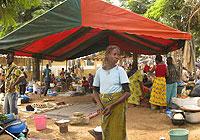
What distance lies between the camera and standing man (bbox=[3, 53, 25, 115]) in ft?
14.0

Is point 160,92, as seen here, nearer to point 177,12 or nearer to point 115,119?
point 115,119

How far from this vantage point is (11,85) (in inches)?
170

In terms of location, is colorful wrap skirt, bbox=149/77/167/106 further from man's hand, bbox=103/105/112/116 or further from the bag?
man's hand, bbox=103/105/112/116

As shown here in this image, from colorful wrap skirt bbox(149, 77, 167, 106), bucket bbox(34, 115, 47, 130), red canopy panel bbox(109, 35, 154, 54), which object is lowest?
bucket bbox(34, 115, 47, 130)

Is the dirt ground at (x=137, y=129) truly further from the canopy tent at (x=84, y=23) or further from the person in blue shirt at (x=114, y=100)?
the canopy tent at (x=84, y=23)

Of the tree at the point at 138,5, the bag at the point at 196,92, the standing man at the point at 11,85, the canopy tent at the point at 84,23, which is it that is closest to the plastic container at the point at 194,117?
the bag at the point at 196,92

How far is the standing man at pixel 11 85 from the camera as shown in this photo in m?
4.28

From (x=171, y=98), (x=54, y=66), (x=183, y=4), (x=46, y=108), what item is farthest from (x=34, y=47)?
(x=54, y=66)

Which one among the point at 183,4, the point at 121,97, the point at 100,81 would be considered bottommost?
the point at 121,97

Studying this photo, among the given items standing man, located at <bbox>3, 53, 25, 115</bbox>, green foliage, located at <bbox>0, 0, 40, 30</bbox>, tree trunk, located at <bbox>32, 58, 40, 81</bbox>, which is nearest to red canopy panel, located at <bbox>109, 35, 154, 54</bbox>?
green foliage, located at <bbox>0, 0, 40, 30</bbox>

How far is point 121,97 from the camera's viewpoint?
8.43 feet

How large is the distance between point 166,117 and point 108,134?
3649 mm

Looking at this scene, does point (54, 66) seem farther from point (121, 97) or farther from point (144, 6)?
point (121, 97)

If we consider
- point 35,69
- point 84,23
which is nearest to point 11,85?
point 84,23
